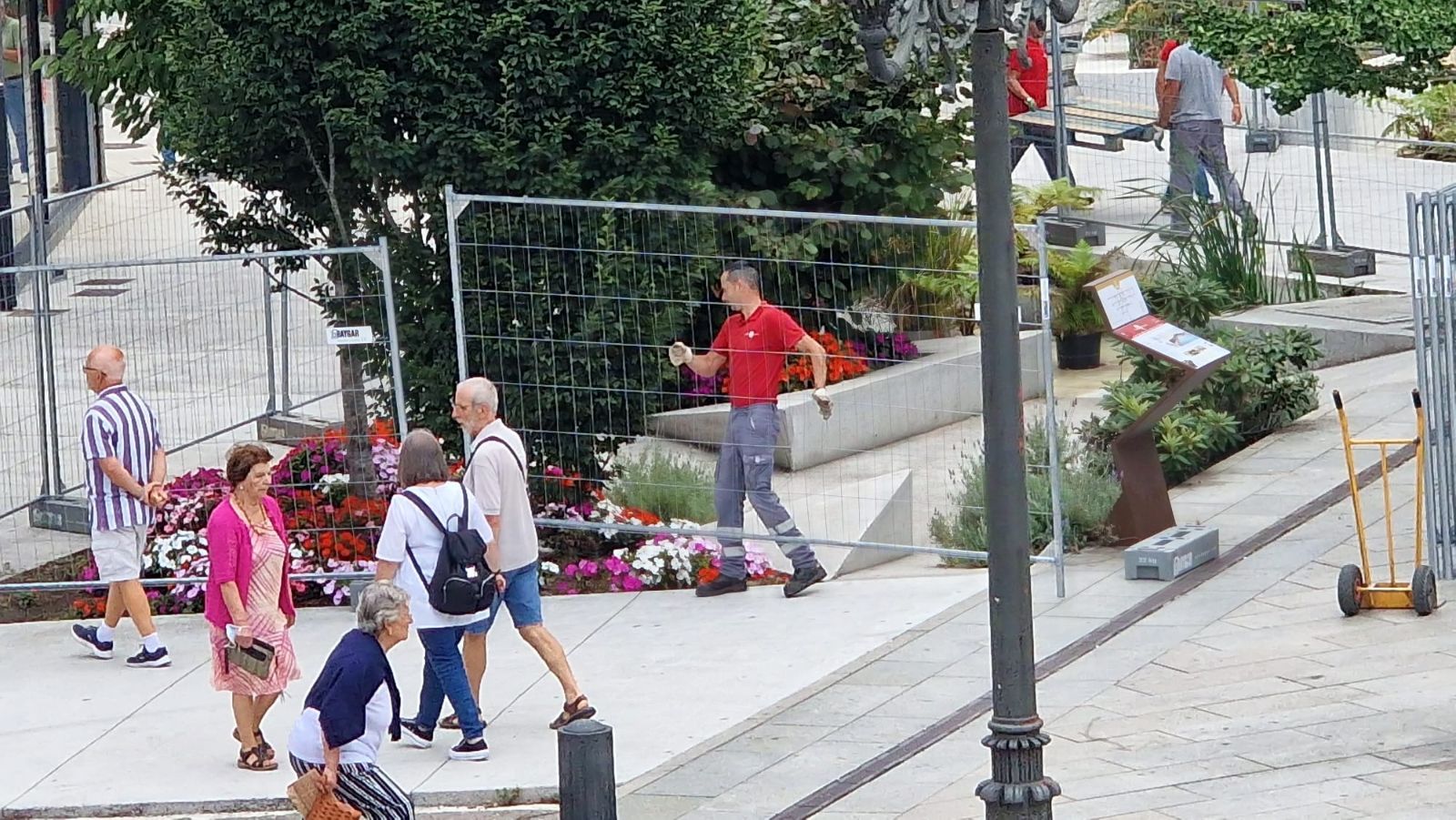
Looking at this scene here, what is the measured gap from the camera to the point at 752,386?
10.7 metres

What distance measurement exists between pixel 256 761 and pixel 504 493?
4.94 feet

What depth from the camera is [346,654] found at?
7.12 metres

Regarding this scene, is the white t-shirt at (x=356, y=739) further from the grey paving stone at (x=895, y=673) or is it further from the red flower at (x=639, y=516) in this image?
the red flower at (x=639, y=516)

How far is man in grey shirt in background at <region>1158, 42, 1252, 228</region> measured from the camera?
55.4 ft

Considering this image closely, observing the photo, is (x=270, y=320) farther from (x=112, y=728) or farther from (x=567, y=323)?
(x=112, y=728)

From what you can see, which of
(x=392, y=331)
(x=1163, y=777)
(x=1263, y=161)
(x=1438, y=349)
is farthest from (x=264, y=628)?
(x=1263, y=161)

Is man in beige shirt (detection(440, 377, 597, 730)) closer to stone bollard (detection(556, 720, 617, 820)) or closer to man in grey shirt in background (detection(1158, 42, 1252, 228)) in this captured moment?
stone bollard (detection(556, 720, 617, 820))

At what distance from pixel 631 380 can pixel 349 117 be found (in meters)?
2.06

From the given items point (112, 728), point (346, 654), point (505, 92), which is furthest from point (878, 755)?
point (505, 92)

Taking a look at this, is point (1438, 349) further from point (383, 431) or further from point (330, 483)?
point (330, 483)

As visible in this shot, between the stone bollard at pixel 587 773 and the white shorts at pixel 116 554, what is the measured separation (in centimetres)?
438

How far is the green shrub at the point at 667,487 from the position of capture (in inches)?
460

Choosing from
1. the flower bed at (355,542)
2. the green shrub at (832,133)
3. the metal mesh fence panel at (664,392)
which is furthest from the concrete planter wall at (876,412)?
the green shrub at (832,133)

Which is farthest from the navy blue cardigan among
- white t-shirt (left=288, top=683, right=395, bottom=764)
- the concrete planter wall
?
the concrete planter wall
